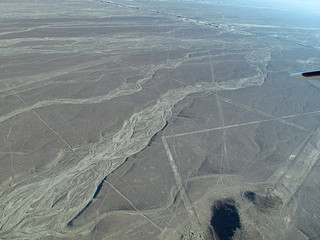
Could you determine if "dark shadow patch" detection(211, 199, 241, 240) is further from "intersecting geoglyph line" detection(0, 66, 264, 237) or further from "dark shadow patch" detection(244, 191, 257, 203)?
"intersecting geoglyph line" detection(0, 66, 264, 237)

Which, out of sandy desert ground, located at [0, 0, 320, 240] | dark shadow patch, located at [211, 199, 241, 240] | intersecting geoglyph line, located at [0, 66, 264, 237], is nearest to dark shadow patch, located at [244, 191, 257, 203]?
sandy desert ground, located at [0, 0, 320, 240]

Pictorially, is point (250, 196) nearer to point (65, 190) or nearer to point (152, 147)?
point (152, 147)

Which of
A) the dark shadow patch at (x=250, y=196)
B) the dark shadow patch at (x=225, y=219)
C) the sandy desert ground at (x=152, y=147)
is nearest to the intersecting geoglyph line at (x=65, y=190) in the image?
the sandy desert ground at (x=152, y=147)

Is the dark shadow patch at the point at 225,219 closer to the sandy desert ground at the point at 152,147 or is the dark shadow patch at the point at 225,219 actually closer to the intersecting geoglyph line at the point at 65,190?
the sandy desert ground at the point at 152,147

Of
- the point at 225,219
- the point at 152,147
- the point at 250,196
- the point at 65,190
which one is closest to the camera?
the point at 225,219

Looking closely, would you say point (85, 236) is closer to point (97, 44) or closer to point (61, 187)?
point (61, 187)

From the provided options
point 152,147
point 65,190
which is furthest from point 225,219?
point 65,190
